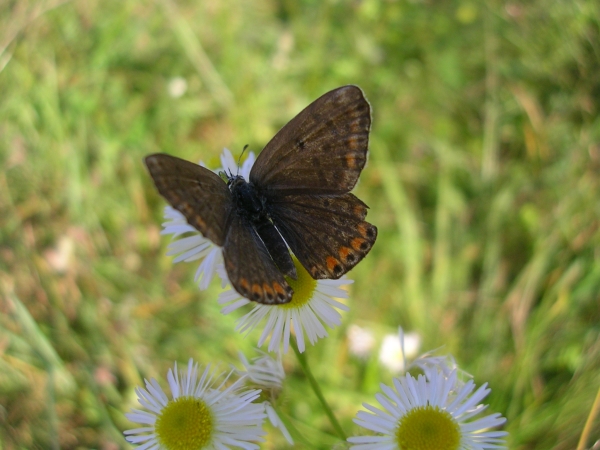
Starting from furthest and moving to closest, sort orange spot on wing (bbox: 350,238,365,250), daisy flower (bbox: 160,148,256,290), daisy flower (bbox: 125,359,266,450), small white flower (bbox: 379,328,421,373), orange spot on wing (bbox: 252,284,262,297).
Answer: small white flower (bbox: 379,328,421,373) → daisy flower (bbox: 160,148,256,290) → orange spot on wing (bbox: 350,238,365,250) → daisy flower (bbox: 125,359,266,450) → orange spot on wing (bbox: 252,284,262,297)

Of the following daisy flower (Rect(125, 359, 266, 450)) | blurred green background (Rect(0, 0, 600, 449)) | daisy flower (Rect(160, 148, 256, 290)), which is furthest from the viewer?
blurred green background (Rect(0, 0, 600, 449))

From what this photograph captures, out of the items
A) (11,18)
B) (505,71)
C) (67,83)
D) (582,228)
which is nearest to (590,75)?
(505,71)

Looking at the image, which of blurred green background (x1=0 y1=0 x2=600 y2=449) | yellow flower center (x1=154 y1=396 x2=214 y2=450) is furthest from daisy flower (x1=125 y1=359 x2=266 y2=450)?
blurred green background (x1=0 y1=0 x2=600 y2=449)

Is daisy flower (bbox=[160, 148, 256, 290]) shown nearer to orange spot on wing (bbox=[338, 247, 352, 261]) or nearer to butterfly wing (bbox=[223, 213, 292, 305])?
butterfly wing (bbox=[223, 213, 292, 305])

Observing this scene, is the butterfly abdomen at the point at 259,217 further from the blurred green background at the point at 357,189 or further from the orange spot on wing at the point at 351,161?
the blurred green background at the point at 357,189

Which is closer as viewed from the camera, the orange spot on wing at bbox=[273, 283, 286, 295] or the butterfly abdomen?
the orange spot on wing at bbox=[273, 283, 286, 295]

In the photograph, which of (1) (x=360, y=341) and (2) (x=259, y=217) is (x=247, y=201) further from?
(1) (x=360, y=341)

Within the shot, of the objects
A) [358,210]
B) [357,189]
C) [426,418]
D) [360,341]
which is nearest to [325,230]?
[358,210]
